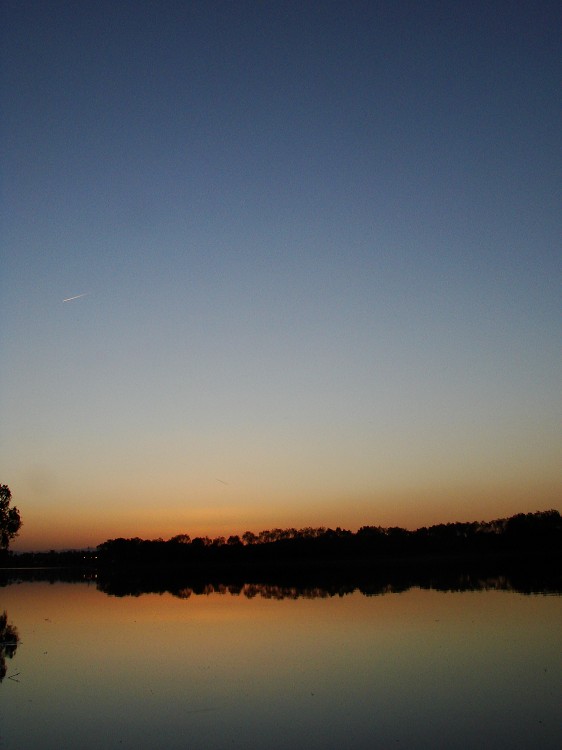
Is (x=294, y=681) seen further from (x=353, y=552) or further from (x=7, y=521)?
(x=353, y=552)

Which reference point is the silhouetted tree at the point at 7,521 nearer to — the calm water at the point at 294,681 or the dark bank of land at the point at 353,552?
the dark bank of land at the point at 353,552

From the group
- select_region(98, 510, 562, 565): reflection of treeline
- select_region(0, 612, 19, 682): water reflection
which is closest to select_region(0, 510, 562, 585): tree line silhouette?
select_region(98, 510, 562, 565): reflection of treeline

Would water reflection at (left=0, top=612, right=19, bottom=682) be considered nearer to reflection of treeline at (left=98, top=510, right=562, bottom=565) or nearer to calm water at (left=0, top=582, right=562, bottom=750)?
calm water at (left=0, top=582, right=562, bottom=750)

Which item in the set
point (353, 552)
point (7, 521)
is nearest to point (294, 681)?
point (7, 521)

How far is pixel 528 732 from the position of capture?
44.2ft

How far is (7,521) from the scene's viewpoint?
8975cm

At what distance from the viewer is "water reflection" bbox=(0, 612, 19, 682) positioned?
2274cm

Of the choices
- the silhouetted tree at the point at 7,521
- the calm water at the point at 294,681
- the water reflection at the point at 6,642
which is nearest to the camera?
the calm water at the point at 294,681

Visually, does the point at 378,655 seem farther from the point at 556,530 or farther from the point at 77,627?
the point at 556,530

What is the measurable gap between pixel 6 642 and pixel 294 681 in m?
15.2

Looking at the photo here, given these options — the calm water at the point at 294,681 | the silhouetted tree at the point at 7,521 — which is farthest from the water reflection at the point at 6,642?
the silhouetted tree at the point at 7,521

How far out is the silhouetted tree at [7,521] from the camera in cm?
8938

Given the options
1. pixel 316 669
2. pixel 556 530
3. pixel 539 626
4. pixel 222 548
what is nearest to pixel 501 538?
pixel 556 530

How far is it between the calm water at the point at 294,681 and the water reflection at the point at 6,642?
1.04 feet
